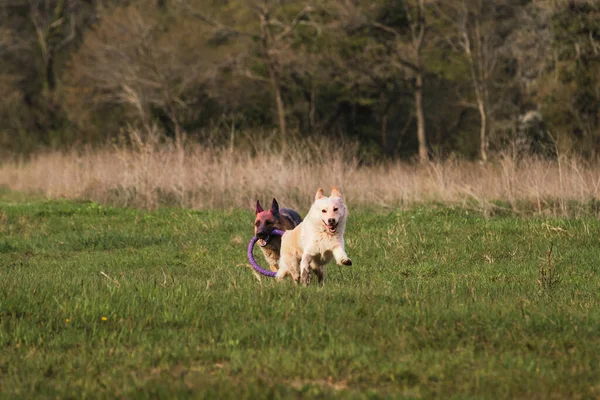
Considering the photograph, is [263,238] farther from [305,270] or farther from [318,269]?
[305,270]

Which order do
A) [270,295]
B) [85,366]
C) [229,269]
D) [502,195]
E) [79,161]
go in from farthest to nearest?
[79,161] < [502,195] < [229,269] < [270,295] < [85,366]

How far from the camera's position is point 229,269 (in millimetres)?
12188

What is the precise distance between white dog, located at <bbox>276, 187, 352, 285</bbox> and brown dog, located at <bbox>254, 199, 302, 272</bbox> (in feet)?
2.30

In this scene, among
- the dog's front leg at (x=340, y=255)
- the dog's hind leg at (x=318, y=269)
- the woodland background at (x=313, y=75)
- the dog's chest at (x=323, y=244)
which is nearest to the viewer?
the dog's front leg at (x=340, y=255)

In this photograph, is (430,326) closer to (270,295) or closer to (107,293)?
(270,295)

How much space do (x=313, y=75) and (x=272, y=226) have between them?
3557 cm

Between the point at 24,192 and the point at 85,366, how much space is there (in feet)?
74.7

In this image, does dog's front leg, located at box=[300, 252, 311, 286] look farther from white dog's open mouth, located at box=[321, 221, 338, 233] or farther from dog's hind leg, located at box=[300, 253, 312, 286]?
white dog's open mouth, located at box=[321, 221, 338, 233]

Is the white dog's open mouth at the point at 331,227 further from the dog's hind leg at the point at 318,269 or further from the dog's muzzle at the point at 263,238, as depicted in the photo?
the dog's muzzle at the point at 263,238

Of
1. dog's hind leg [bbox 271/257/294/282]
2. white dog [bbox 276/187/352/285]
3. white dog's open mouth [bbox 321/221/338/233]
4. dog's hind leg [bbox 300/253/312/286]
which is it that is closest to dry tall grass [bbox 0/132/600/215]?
dog's hind leg [bbox 271/257/294/282]

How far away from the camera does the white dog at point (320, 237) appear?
29.5ft

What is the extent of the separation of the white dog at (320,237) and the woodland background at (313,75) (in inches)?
1172

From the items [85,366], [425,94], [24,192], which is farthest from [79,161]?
[425,94]

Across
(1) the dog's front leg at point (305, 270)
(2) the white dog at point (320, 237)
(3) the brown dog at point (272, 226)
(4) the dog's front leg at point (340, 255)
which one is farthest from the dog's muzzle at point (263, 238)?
(4) the dog's front leg at point (340, 255)
